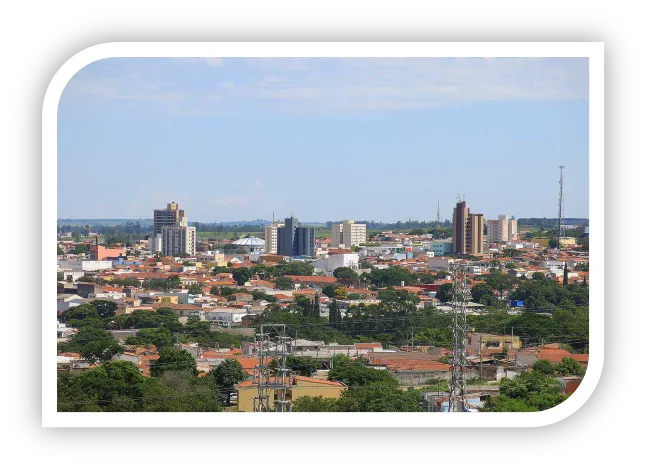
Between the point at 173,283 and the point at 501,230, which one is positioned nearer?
the point at 173,283

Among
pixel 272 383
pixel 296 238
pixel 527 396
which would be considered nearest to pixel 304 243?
pixel 296 238

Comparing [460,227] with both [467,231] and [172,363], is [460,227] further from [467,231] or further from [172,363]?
[172,363]

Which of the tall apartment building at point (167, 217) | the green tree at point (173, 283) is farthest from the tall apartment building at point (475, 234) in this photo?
the tall apartment building at point (167, 217)

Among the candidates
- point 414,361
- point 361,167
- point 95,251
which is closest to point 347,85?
point 361,167

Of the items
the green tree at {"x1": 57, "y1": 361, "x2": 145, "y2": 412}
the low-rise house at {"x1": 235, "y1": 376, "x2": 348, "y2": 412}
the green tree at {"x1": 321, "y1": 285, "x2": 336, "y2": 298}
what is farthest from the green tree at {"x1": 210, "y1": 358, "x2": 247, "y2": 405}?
the green tree at {"x1": 321, "y1": 285, "x2": 336, "y2": 298}

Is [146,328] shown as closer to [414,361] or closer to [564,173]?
[414,361]

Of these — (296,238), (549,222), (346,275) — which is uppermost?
(549,222)
